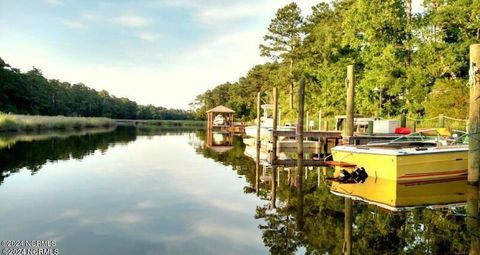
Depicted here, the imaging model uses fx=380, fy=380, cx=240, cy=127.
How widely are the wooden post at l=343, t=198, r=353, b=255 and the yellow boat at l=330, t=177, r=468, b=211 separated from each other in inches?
24.1

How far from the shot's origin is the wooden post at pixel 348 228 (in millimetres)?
→ 5598

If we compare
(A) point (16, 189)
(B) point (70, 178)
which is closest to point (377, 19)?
(B) point (70, 178)

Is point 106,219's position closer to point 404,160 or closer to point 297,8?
point 404,160

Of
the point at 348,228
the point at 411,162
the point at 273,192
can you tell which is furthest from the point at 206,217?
the point at 411,162

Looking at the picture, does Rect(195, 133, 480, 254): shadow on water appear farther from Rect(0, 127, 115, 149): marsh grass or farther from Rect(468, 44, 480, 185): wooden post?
Rect(0, 127, 115, 149): marsh grass

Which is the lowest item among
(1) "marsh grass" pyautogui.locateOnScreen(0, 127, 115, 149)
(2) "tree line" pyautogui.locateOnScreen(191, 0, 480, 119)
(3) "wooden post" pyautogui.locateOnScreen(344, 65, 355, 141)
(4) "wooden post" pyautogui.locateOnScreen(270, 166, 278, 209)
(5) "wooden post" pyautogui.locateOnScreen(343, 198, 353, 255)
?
(4) "wooden post" pyautogui.locateOnScreen(270, 166, 278, 209)

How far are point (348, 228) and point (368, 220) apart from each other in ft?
2.23

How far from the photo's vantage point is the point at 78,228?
20.8 feet

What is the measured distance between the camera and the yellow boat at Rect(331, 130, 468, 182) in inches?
404

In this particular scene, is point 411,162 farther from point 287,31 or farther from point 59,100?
point 59,100

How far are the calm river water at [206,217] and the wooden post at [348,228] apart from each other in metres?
0.06

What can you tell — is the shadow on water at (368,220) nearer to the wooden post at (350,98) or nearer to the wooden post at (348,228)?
the wooden post at (348,228)

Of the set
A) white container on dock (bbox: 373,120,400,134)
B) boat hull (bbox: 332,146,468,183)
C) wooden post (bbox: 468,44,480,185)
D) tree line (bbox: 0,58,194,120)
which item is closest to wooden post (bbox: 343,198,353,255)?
boat hull (bbox: 332,146,468,183)

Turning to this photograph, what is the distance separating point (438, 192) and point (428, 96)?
16.6m
